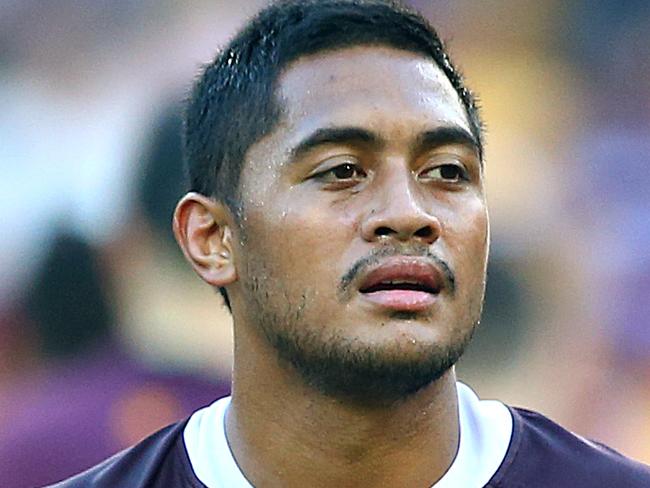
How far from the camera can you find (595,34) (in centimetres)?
470

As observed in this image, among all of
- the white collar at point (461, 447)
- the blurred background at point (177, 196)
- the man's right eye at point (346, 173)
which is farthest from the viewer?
the blurred background at point (177, 196)

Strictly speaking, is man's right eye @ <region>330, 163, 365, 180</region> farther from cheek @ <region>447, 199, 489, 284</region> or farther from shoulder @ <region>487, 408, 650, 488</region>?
shoulder @ <region>487, 408, 650, 488</region>

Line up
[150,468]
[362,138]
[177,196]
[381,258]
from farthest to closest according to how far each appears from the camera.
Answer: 1. [177,196]
2. [150,468]
3. [362,138]
4. [381,258]

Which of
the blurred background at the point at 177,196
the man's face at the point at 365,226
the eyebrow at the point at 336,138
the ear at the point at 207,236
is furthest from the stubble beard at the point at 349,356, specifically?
the blurred background at the point at 177,196

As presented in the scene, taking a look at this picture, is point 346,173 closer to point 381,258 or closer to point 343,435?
point 381,258

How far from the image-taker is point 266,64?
88.5 inches

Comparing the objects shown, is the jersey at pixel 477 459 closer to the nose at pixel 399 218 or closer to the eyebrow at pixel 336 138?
the nose at pixel 399 218

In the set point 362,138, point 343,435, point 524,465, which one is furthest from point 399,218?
point 524,465

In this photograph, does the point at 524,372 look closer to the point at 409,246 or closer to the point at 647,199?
the point at 647,199

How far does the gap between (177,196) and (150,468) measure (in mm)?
2104

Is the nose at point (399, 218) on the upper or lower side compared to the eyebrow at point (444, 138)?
lower

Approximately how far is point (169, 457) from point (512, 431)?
1.97 ft

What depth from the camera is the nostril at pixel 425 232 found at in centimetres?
196

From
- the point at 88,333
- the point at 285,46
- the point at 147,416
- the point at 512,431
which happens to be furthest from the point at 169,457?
the point at 88,333
